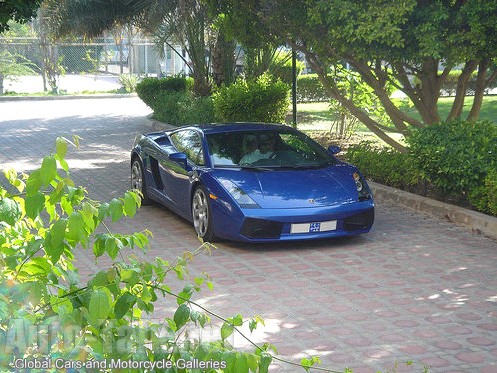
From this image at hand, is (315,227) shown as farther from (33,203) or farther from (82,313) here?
(82,313)

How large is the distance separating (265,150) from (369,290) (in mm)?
2956

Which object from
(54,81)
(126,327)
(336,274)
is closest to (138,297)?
(126,327)

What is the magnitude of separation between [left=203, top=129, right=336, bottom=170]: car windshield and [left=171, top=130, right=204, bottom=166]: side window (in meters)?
0.15

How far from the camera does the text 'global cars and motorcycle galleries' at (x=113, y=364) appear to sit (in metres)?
2.64

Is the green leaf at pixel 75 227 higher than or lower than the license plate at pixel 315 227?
higher

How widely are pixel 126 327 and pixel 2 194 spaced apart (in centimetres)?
106

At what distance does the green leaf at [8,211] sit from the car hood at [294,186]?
5888 millimetres

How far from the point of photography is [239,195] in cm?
930

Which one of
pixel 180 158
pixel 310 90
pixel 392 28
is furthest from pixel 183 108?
pixel 180 158

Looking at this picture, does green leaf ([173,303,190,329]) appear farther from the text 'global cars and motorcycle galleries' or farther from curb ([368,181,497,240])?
curb ([368,181,497,240])

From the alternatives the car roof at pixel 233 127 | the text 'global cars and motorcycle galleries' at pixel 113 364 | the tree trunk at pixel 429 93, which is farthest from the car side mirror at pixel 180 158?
the text 'global cars and motorcycle galleries' at pixel 113 364

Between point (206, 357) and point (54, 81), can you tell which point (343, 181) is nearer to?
point (206, 357)

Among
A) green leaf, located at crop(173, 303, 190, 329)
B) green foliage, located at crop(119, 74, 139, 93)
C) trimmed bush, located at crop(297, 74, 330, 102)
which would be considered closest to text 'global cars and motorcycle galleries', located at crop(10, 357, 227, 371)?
green leaf, located at crop(173, 303, 190, 329)

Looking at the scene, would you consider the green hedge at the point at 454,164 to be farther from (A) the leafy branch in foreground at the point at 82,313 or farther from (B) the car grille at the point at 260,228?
(A) the leafy branch in foreground at the point at 82,313
